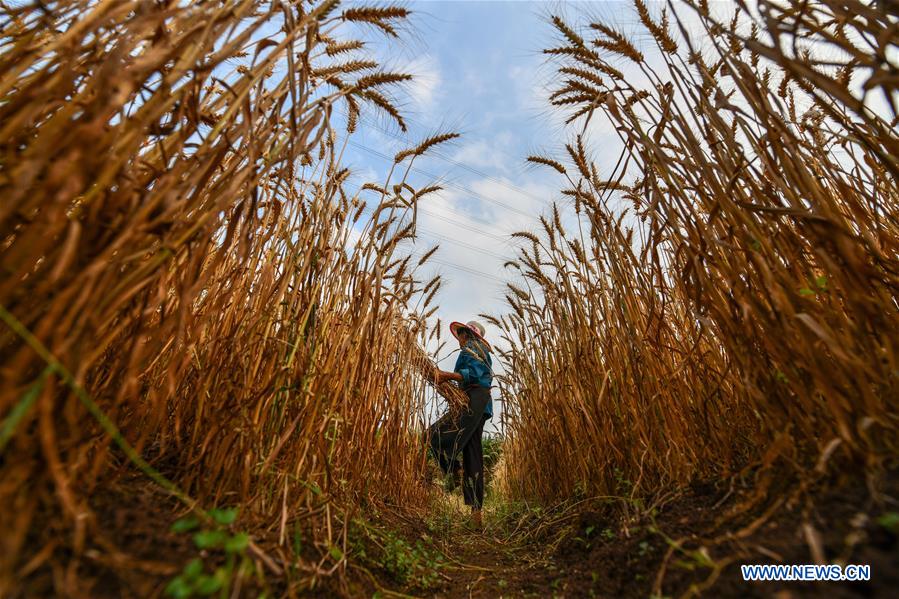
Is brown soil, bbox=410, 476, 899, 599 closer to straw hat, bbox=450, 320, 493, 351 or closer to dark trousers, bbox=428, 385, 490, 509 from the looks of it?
dark trousers, bbox=428, 385, 490, 509

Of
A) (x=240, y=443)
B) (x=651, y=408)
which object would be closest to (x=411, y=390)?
(x=651, y=408)

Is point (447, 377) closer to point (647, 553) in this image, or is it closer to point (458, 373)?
point (458, 373)

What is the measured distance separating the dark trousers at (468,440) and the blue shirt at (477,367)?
77mm

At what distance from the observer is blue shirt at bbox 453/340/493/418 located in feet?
13.1

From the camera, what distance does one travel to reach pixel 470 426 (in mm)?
3725

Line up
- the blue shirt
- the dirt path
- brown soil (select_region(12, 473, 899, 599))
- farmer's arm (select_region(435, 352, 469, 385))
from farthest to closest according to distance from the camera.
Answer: the blue shirt, farmer's arm (select_region(435, 352, 469, 385)), the dirt path, brown soil (select_region(12, 473, 899, 599))

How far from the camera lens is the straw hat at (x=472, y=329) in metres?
4.36

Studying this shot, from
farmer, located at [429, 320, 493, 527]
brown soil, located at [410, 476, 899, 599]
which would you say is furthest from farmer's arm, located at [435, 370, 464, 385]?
brown soil, located at [410, 476, 899, 599]

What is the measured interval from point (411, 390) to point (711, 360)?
2.08 meters

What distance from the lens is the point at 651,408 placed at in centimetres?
152

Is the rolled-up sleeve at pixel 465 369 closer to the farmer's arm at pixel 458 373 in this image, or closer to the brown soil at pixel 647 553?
the farmer's arm at pixel 458 373

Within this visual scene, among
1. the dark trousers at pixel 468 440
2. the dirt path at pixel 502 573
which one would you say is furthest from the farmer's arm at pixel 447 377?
the dirt path at pixel 502 573

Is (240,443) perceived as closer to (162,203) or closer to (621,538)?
(162,203)

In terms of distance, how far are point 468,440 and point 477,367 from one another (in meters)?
0.69
